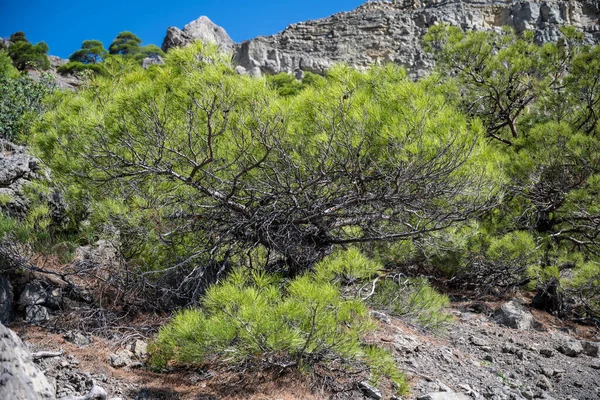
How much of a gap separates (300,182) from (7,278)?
2672 mm

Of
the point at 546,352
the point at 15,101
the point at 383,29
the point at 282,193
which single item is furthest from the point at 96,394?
the point at 383,29

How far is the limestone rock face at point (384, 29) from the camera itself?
28.1m

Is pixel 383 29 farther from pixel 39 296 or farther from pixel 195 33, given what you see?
pixel 39 296

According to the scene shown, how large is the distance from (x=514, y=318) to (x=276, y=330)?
382 cm

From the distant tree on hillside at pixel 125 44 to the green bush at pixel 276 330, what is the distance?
2971 centimetres

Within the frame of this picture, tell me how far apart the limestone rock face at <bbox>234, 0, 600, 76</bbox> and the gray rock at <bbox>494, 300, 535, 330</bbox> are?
24.0 m

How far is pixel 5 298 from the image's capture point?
383 centimetres

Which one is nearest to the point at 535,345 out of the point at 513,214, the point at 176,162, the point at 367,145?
the point at 513,214

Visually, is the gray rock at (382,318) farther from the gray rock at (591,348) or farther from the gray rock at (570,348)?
the gray rock at (591,348)

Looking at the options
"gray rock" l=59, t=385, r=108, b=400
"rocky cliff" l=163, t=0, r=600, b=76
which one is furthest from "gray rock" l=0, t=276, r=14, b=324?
"rocky cliff" l=163, t=0, r=600, b=76

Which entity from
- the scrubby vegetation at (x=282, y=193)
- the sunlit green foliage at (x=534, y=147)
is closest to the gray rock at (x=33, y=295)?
the scrubby vegetation at (x=282, y=193)

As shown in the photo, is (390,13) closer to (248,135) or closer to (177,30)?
(177,30)

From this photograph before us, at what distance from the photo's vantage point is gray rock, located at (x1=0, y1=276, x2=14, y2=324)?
3730 mm

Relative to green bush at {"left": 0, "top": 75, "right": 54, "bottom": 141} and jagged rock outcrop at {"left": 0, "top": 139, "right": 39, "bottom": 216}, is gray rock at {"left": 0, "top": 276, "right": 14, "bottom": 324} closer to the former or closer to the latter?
jagged rock outcrop at {"left": 0, "top": 139, "right": 39, "bottom": 216}
